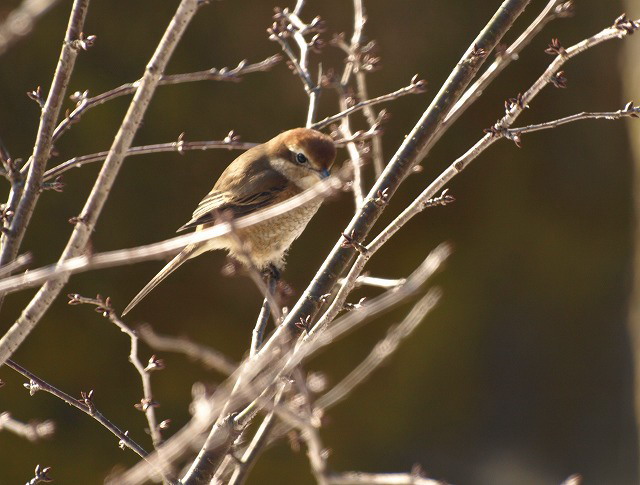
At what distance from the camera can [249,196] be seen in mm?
4117

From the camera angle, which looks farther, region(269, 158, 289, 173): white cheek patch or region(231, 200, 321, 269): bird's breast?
region(269, 158, 289, 173): white cheek patch

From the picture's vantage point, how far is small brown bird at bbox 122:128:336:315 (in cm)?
389

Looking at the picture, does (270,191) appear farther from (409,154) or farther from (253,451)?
(253,451)

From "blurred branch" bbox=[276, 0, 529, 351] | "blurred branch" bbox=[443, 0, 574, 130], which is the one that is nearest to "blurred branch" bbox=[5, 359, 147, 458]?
"blurred branch" bbox=[276, 0, 529, 351]

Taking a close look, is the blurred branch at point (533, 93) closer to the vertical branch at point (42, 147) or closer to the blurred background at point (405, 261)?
the vertical branch at point (42, 147)

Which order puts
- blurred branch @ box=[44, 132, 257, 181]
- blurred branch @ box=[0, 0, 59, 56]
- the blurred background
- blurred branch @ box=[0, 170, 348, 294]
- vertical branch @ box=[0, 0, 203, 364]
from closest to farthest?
blurred branch @ box=[0, 0, 59, 56] → blurred branch @ box=[0, 170, 348, 294] → vertical branch @ box=[0, 0, 203, 364] → blurred branch @ box=[44, 132, 257, 181] → the blurred background

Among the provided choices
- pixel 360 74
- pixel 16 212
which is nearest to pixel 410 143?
pixel 360 74

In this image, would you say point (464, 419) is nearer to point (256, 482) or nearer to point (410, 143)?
point (256, 482)

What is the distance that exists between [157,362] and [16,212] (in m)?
0.60

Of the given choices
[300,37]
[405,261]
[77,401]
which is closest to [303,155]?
[300,37]

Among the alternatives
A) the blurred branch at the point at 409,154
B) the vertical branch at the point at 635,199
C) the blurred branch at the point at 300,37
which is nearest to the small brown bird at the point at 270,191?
the blurred branch at the point at 300,37

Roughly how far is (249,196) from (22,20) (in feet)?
9.56

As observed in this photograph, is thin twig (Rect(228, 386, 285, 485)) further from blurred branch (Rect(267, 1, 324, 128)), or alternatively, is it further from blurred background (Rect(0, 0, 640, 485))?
blurred background (Rect(0, 0, 640, 485))

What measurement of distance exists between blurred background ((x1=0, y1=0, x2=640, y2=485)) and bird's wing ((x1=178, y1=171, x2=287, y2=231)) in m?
1.96
